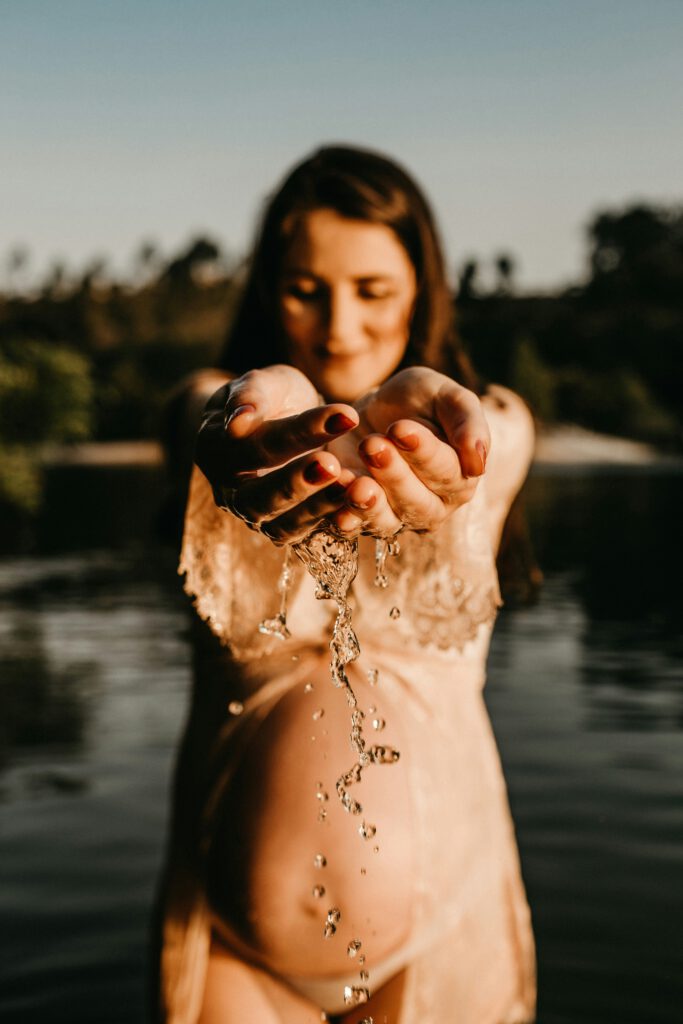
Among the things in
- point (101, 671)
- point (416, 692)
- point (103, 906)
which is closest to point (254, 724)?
point (416, 692)

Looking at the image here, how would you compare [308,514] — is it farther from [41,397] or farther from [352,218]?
[41,397]

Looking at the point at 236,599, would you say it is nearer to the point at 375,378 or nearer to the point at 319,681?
the point at 319,681

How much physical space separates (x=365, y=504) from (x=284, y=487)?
0.12 meters

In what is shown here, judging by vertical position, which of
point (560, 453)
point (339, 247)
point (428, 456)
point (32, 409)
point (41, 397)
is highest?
point (339, 247)

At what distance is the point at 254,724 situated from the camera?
247 centimetres

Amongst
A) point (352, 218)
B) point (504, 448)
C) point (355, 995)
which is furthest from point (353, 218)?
point (355, 995)

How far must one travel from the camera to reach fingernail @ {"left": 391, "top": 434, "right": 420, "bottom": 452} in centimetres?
187

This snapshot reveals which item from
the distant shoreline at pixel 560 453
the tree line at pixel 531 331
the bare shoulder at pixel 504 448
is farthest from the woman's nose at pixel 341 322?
the distant shoreline at pixel 560 453

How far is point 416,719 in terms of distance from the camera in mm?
2518

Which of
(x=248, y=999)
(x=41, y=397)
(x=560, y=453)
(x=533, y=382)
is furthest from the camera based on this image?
(x=533, y=382)

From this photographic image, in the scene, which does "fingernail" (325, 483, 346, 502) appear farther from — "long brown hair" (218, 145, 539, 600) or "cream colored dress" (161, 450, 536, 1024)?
"long brown hair" (218, 145, 539, 600)

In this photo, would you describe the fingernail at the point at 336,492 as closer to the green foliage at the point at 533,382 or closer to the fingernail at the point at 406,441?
the fingernail at the point at 406,441

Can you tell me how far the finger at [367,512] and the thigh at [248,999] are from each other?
91 cm

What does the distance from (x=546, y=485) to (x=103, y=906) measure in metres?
42.9
